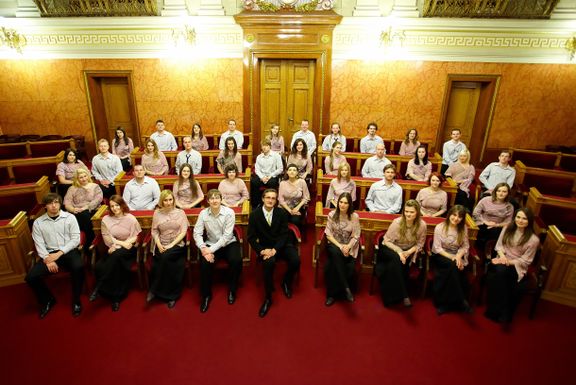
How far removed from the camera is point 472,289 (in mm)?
3555

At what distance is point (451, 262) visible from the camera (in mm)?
3412

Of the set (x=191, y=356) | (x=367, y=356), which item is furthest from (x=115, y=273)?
(x=367, y=356)

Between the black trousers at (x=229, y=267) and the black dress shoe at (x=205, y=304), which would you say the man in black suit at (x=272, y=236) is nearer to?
the black trousers at (x=229, y=267)

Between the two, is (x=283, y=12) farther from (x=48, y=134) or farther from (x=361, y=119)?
(x=48, y=134)

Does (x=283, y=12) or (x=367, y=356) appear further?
(x=283, y=12)

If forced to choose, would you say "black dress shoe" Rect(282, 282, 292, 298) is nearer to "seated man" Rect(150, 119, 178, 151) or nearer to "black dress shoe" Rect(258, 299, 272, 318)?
"black dress shoe" Rect(258, 299, 272, 318)

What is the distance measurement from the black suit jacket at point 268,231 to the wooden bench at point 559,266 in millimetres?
2661

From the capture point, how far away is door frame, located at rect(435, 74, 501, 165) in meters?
7.00

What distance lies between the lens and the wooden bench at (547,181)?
5.00 m

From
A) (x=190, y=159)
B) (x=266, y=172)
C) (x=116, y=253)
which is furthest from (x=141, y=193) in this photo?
(x=266, y=172)

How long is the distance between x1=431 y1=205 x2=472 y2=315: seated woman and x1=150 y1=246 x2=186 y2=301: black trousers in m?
2.53

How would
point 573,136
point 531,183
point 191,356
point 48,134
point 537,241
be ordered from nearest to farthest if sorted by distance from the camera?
point 191,356 → point 537,241 → point 531,183 → point 573,136 → point 48,134

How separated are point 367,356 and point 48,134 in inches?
310

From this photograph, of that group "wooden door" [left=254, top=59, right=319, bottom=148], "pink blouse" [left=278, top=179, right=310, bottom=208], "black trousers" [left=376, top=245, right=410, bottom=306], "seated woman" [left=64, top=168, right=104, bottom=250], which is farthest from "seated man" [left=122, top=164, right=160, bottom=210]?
"wooden door" [left=254, top=59, right=319, bottom=148]
